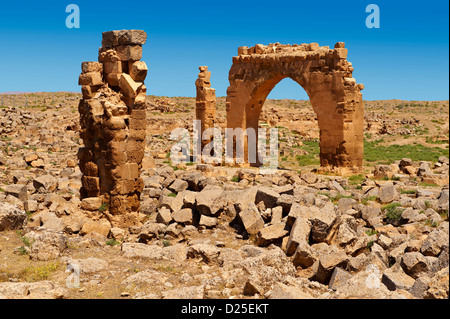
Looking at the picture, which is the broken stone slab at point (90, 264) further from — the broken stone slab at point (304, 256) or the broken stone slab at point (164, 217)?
the broken stone slab at point (304, 256)

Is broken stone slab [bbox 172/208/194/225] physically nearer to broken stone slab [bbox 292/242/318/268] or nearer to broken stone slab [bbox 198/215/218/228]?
broken stone slab [bbox 198/215/218/228]

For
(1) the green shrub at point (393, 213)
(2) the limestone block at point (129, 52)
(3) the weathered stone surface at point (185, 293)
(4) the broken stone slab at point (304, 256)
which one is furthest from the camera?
(2) the limestone block at point (129, 52)

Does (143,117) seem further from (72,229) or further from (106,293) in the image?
(106,293)

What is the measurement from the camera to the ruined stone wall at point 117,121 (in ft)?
29.2

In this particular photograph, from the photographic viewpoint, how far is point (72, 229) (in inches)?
338

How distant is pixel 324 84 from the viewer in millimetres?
16047

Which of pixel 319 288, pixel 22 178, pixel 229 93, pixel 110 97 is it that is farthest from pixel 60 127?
pixel 319 288

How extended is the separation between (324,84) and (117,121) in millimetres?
9335

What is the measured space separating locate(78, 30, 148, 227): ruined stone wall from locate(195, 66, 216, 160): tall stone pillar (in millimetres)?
11432

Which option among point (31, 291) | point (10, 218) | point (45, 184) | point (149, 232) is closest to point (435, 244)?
point (149, 232)


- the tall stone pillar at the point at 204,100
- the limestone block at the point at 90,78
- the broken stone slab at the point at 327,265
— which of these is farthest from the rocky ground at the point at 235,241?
the tall stone pillar at the point at 204,100

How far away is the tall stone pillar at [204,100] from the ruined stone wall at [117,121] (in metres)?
11.4

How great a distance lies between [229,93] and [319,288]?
14.1 meters

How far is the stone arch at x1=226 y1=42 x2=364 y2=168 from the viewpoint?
15633mm
